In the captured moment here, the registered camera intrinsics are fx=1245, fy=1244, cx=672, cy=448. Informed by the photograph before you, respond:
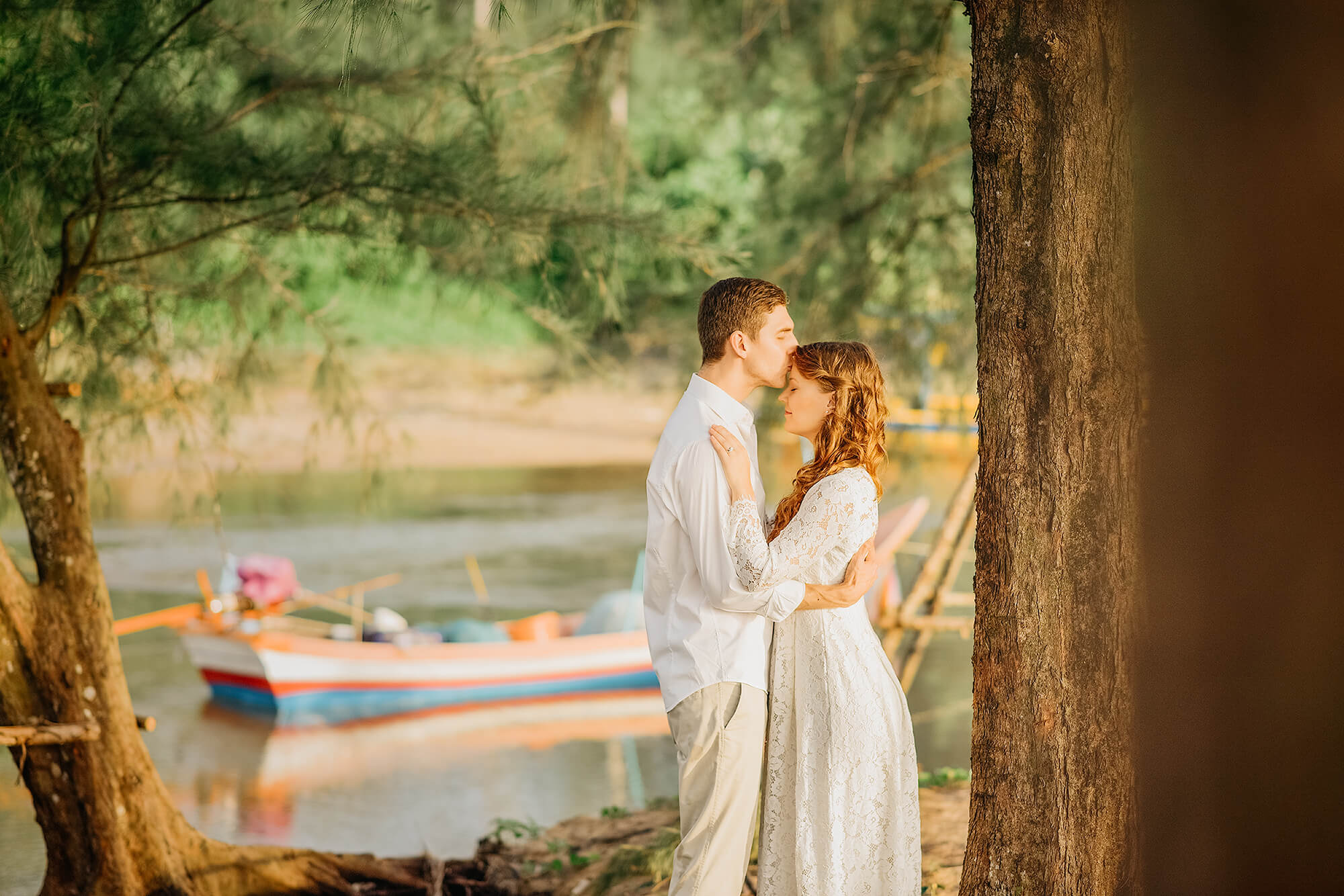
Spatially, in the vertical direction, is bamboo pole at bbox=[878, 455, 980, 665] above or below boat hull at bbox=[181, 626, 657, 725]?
above

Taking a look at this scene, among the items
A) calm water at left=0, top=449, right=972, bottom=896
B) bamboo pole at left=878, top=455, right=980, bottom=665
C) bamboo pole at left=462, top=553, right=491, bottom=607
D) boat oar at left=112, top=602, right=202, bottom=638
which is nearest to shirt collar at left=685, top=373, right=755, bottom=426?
calm water at left=0, top=449, right=972, bottom=896

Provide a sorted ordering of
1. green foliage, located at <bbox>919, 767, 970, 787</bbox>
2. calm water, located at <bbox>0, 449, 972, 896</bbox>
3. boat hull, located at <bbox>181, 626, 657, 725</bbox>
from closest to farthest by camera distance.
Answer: green foliage, located at <bbox>919, 767, 970, 787</bbox>
calm water, located at <bbox>0, 449, 972, 896</bbox>
boat hull, located at <bbox>181, 626, 657, 725</bbox>

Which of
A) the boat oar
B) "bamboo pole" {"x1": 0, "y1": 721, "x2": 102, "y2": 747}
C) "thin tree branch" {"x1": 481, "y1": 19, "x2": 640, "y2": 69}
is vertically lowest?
the boat oar

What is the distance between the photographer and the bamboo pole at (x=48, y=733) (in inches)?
134

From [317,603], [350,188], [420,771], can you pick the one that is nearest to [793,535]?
[350,188]

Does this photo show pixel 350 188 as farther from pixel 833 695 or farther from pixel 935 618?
pixel 935 618

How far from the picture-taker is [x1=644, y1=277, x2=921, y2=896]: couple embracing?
2.62 metres

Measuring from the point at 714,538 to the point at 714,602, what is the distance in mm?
136

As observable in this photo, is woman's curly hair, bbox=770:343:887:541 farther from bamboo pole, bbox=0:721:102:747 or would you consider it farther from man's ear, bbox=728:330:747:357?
bamboo pole, bbox=0:721:102:747

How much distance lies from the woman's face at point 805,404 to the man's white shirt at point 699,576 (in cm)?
12

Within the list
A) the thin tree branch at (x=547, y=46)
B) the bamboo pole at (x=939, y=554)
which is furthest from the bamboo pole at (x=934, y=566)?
the thin tree branch at (x=547, y=46)

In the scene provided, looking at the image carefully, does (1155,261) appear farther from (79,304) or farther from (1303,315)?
(79,304)

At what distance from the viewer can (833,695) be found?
2.73 m

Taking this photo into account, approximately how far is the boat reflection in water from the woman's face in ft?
13.5
